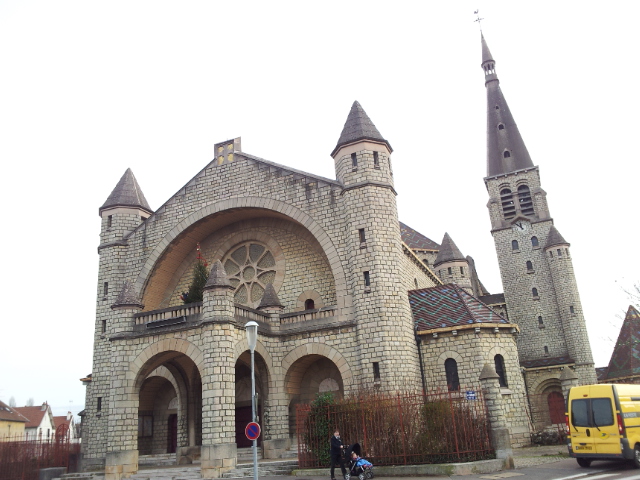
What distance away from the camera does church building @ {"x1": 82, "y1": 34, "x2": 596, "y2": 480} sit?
20141mm

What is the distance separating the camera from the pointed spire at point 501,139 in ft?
154

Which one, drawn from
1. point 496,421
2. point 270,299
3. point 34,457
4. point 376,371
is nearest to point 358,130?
point 270,299

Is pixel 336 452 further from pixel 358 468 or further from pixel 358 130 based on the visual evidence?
pixel 358 130

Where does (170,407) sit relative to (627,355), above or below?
below

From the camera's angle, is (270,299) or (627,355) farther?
(627,355)

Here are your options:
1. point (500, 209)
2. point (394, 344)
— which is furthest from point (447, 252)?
point (394, 344)

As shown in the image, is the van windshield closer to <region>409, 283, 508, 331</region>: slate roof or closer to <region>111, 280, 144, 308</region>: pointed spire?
<region>409, 283, 508, 331</region>: slate roof

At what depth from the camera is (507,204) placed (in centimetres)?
4559

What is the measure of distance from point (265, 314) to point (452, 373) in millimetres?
Answer: 8144

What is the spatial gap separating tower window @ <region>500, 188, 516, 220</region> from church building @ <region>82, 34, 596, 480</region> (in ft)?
61.7

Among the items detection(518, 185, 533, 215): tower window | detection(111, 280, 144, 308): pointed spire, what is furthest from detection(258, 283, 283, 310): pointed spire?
detection(518, 185, 533, 215): tower window

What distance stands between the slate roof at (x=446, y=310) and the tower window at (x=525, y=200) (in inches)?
878

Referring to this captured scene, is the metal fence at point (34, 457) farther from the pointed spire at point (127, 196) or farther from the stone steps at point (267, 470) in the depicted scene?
the pointed spire at point (127, 196)

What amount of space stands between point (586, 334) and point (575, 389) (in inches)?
1017
